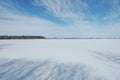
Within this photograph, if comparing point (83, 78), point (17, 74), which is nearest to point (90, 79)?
point (83, 78)

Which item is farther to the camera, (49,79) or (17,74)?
(17,74)

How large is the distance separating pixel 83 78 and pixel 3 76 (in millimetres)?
2449

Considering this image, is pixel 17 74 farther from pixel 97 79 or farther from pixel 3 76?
pixel 97 79

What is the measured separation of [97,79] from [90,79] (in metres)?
0.22

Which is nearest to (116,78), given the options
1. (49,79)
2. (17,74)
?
(49,79)

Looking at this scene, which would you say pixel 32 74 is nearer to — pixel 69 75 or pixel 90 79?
pixel 69 75

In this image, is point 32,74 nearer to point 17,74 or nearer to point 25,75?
point 25,75

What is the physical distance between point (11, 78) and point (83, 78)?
2156 millimetres

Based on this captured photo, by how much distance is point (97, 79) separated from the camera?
3.62 metres

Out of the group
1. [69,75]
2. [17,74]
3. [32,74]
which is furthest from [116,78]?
[17,74]

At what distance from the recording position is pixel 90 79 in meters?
3.59

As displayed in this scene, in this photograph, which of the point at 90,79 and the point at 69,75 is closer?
the point at 90,79

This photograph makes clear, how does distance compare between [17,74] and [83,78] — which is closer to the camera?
[83,78]

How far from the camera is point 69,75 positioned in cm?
389
